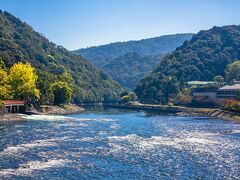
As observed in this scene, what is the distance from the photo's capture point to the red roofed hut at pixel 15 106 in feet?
456

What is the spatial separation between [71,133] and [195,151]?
3373 centimetres

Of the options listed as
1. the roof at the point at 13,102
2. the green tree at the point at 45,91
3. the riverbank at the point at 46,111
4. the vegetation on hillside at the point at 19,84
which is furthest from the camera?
the green tree at the point at 45,91

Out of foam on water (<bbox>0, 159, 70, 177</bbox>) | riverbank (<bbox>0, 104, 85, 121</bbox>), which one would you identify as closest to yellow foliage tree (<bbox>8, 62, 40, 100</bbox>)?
riverbank (<bbox>0, 104, 85, 121</bbox>)

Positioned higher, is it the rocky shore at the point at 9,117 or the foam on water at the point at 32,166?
the rocky shore at the point at 9,117

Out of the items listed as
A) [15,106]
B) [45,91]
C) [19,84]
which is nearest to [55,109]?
[45,91]

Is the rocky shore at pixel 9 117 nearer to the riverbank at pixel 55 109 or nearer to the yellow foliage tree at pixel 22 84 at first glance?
the yellow foliage tree at pixel 22 84

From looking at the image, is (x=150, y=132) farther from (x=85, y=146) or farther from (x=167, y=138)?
(x=85, y=146)

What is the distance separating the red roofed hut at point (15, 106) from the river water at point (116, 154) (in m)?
38.1

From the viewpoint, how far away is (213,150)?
7381cm

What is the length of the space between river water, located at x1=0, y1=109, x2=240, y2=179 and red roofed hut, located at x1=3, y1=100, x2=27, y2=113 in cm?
3808

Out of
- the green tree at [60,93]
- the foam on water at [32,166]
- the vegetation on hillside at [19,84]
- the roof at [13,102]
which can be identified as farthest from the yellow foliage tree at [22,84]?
the foam on water at [32,166]

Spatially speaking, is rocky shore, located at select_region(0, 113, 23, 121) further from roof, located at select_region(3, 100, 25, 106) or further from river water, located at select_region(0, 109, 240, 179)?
river water, located at select_region(0, 109, 240, 179)

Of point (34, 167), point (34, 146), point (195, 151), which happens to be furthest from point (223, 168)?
point (34, 146)

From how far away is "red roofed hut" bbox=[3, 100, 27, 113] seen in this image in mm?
138900
